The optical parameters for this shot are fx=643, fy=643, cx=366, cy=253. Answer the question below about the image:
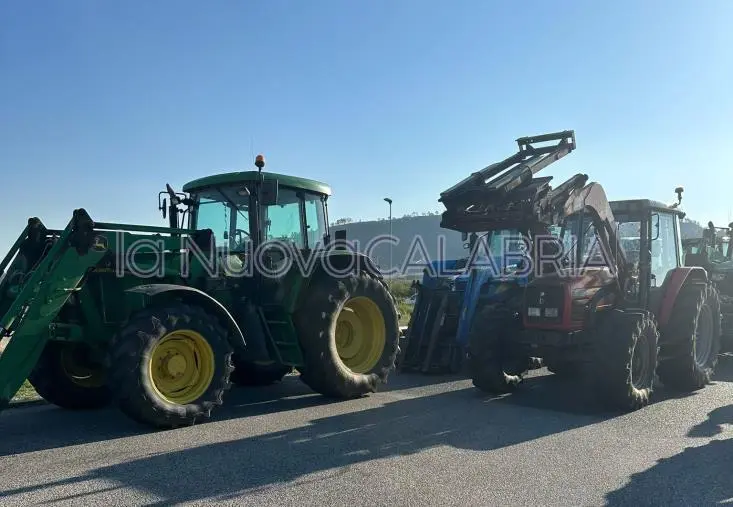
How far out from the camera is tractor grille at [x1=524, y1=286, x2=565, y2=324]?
729 cm

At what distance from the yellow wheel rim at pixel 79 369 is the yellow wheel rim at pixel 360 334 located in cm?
285

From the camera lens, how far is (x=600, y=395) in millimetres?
7020

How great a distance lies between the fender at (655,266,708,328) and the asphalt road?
1.03 m

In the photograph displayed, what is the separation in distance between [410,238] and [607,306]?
13.0 meters

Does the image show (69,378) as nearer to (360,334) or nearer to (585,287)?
(360,334)

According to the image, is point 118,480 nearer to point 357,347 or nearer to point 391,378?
point 357,347

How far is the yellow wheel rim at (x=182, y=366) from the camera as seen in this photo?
6.29 meters

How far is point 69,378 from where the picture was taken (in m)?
7.12

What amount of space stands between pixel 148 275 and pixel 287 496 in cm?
330

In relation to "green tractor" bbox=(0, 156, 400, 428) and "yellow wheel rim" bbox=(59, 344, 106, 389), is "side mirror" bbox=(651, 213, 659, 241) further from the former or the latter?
"yellow wheel rim" bbox=(59, 344, 106, 389)

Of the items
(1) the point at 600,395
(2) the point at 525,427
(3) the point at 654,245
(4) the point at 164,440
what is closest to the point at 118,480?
(4) the point at 164,440

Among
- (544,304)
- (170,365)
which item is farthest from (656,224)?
(170,365)

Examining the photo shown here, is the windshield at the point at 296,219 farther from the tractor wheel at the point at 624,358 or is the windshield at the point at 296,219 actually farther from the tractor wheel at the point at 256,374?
the tractor wheel at the point at 624,358

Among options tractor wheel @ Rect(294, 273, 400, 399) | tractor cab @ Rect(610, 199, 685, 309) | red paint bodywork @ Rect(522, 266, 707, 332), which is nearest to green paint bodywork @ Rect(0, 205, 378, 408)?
tractor wheel @ Rect(294, 273, 400, 399)
